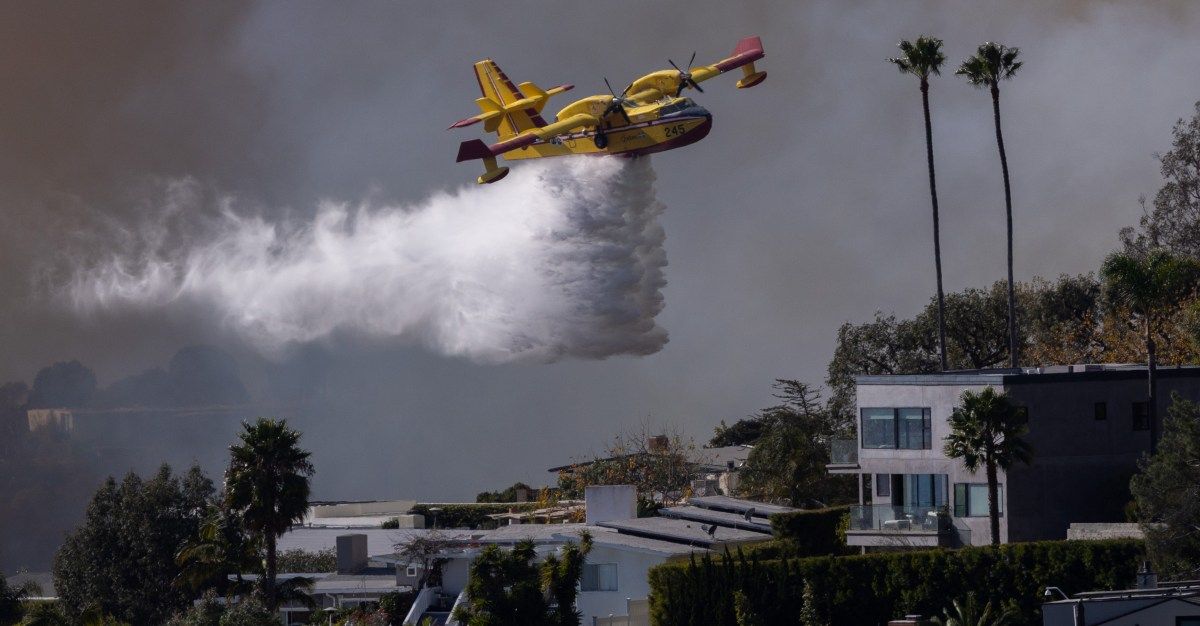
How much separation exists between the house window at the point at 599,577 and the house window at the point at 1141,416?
734 inches

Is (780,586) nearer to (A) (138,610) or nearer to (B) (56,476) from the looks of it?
(A) (138,610)

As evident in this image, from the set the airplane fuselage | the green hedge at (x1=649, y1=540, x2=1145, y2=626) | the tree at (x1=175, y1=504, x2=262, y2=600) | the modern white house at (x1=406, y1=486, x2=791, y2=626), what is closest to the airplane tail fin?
the airplane fuselage

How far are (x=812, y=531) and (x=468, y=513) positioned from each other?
3460 centimetres

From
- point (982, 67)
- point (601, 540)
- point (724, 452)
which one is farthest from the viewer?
point (724, 452)

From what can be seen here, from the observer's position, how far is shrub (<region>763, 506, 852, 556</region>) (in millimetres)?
Answer: 49594

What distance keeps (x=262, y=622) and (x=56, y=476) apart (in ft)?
383

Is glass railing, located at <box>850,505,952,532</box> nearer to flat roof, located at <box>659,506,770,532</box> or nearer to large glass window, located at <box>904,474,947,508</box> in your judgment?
large glass window, located at <box>904,474,947,508</box>

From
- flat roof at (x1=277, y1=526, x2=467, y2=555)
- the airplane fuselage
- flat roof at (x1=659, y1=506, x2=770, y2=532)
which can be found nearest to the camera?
flat roof at (x1=659, y1=506, x2=770, y2=532)

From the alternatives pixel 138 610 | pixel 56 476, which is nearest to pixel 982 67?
pixel 138 610

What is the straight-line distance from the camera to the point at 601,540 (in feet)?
158

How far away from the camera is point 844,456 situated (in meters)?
56.6

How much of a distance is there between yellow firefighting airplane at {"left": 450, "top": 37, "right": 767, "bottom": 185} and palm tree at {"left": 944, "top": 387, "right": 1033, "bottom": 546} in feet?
51.2

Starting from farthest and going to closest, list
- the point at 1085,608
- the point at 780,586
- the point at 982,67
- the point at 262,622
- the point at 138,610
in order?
1. the point at 982,67
2. the point at 138,610
3. the point at 780,586
4. the point at 262,622
5. the point at 1085,608

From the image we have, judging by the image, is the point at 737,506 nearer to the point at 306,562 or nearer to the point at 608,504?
the point at 608,504
